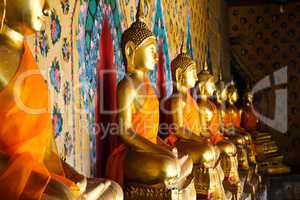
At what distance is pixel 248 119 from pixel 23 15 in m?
5.60

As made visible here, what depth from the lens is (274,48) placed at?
8.84m

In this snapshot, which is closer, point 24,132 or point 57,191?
point 57,191

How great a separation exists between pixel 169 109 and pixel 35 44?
1358 mm

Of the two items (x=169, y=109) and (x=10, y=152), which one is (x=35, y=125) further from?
(x=169, y=109)

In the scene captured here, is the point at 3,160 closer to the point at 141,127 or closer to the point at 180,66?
the point at 141,127

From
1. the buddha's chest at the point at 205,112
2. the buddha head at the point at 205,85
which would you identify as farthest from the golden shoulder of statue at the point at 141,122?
the buddha head at the point at 205,85

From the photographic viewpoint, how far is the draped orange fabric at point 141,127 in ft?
7.23

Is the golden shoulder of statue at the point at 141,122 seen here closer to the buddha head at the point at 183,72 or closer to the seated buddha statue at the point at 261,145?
the buddha head at the point at 183,72

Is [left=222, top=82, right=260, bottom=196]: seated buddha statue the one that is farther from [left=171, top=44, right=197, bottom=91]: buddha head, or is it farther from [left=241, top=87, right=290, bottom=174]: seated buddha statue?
[left=171, top=44, right=197, bottom=91]: buddha head

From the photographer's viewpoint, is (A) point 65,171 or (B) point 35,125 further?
(A) point 65,171

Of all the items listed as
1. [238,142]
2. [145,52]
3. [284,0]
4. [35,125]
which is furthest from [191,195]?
[284,0]

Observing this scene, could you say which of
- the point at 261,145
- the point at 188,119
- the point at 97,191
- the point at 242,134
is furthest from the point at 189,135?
the point at 261,145

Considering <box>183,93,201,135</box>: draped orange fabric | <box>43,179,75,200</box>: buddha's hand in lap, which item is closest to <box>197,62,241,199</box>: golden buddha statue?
<box>183,93,201,135</box>: draped orange fabric

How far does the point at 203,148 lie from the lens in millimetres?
2875
